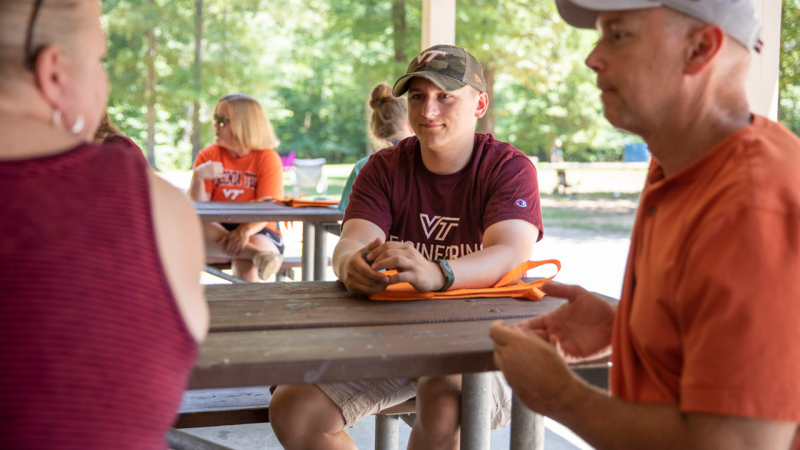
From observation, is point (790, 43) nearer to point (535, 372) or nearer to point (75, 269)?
point (535, 372)

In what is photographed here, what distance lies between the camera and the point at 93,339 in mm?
853

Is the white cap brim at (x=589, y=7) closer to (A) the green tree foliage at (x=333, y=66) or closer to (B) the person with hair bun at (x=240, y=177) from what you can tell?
(B) the person with hair bun at (x=240, y=177)

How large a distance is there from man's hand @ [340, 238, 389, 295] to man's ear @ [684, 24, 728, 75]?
0.87m

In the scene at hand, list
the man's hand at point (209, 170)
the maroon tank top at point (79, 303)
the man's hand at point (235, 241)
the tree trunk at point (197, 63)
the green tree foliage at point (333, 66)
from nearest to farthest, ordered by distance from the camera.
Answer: the maroon tank top at point (79, 303) → the man's hand at point (235, 241) → the man's hand at point (209, 170) → the green tree foliage at point (333, 66) → the tree trunk at point (197, 63)

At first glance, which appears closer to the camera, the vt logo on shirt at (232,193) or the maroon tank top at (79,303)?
the maroon tank top at (79,303)

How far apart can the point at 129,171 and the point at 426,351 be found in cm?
65

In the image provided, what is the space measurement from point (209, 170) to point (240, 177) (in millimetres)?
276

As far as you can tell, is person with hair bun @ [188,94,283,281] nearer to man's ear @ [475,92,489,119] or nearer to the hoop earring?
man's ear @ [475,92,489,119]

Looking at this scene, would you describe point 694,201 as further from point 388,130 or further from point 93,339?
point 388,130

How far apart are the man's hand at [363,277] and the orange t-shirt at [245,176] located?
3336mm

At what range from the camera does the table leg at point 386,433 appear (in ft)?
8.48

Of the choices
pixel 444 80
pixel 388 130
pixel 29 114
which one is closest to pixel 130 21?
pixel 388 130

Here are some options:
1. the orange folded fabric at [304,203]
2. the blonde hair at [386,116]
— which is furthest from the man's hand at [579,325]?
the orange folded fabric at [304,203]

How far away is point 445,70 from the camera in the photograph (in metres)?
2.37
